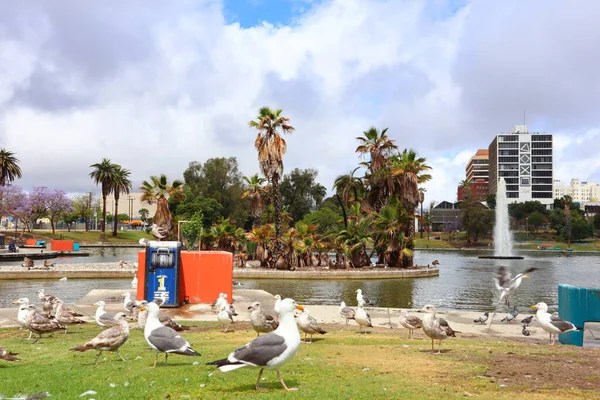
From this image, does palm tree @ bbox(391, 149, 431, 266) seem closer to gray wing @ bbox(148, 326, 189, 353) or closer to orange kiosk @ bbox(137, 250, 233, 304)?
orange kiosk @ bbox(137, 250, 233, 304)

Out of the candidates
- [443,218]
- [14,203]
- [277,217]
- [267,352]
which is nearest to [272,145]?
[277,217]

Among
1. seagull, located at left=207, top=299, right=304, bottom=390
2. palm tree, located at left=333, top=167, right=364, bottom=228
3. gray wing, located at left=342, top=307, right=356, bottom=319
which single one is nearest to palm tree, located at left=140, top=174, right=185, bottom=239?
palm tree, located at left=333, top=167, right=364, bottom=228

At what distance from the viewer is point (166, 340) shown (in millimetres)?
9117

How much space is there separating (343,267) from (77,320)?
3084cm

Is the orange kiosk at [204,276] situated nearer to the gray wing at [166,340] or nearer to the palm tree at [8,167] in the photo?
the gray wing at [166,340]

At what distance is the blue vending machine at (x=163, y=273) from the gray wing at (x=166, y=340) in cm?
1181

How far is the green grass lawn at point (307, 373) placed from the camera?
24.8ft

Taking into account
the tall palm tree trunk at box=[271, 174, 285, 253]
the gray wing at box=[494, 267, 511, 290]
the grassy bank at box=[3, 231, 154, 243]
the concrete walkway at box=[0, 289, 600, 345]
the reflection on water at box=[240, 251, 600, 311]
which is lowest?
the reflection on water at box=[240, 251, 600, 311]

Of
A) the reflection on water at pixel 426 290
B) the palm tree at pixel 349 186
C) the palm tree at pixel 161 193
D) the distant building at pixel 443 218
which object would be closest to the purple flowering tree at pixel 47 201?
the palm tree at pixel 161 193

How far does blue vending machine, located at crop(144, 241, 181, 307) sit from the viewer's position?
20.8 metres

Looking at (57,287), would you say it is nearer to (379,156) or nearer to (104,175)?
(379,156)

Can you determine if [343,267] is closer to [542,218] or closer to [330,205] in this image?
[330,205]

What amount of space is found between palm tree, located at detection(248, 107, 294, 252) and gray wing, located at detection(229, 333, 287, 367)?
35845 mm

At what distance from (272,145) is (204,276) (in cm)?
2296
